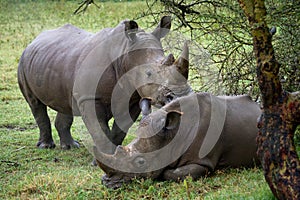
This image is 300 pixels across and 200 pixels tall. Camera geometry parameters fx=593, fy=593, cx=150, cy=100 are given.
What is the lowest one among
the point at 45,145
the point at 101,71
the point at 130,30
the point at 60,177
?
the point at 45,145

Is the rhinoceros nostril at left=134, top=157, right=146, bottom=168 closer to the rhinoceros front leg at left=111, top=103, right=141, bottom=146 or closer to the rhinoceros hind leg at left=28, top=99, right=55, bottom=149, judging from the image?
the rhinoceros front leg at left=111, top=103, right=141, bottom=146

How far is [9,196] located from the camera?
5.77 m

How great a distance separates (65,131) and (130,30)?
101 inches

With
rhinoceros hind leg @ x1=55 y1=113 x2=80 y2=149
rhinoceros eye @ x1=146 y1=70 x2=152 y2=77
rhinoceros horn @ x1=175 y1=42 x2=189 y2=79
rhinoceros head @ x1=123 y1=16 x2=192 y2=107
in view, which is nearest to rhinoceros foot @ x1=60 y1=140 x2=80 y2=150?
rhinoceros hind leg @ x1=55 y1=113 x2=80 y2=149

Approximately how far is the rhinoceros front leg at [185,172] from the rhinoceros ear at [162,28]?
91.2 inches

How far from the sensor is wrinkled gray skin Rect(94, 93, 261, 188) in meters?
5.65

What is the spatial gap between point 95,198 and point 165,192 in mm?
634

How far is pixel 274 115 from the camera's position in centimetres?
438

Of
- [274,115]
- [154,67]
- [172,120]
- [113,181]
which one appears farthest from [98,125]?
[274,115]

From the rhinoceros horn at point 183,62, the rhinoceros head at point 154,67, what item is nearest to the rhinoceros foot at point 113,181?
the rhinoceros head at point 154,67

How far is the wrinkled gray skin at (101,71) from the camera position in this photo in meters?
6.77

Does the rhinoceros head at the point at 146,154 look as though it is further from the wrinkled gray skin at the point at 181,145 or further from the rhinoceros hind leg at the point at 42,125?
the rhinoceros hind leg at the point at 42,125

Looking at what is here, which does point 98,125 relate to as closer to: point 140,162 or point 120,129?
point 120,129

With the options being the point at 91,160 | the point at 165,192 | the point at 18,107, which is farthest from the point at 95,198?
the point at 18,107
